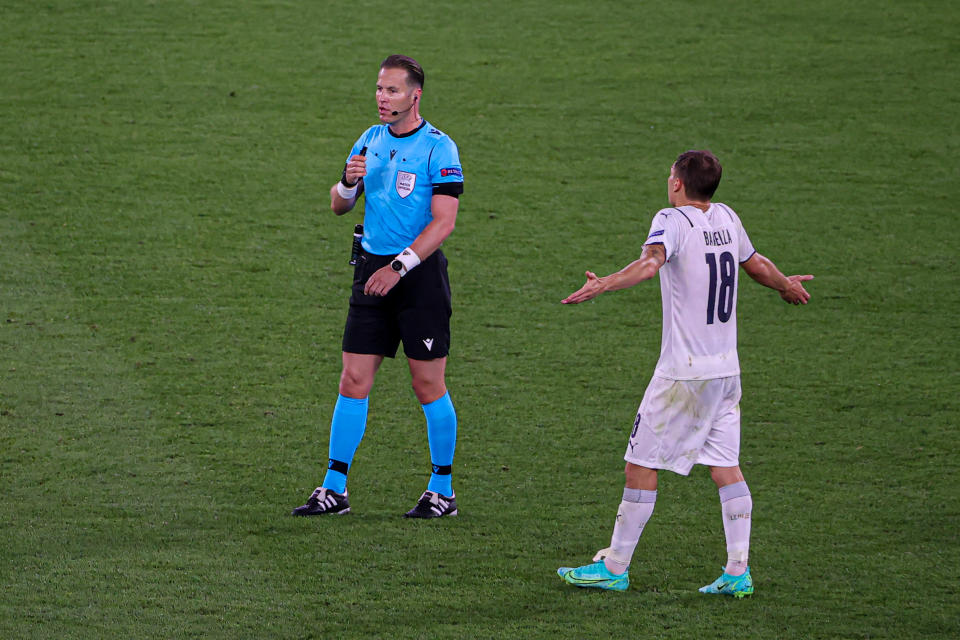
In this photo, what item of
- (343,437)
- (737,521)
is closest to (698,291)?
(737,521)

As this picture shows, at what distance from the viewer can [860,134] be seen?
10195mm

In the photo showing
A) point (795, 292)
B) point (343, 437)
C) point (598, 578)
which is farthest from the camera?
point (343, 437)

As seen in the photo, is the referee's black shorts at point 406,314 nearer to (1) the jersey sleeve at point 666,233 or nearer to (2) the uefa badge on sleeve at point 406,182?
(2) the uefa badge on sleeve at point 406,182

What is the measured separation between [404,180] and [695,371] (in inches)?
56.1

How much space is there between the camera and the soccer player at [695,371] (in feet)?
13.7

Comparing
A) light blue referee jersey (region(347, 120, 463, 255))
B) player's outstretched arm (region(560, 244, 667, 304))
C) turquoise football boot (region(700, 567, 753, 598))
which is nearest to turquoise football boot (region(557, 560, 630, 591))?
turquoise football boot (region(700, 567, 753, 598))

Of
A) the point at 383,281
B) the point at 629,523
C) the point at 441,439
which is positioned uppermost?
the point at 383,281

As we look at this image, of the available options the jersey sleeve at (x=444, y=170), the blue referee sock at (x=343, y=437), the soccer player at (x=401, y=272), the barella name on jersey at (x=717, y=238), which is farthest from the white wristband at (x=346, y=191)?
the barella name on jersey at (x=717, y=238)

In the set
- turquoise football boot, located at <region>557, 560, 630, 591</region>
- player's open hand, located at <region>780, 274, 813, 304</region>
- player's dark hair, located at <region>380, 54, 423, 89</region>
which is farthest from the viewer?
player's dark hair, located at <region>380, 54, 423, 89</region>

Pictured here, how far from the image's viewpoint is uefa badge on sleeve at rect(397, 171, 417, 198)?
4.83 meters

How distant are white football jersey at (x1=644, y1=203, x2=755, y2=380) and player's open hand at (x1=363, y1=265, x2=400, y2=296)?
1079 mm

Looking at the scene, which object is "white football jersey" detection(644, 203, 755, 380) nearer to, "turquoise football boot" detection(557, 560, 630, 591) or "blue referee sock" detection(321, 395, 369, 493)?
"turquoise football boot" detection(557, 560, 630, 591)

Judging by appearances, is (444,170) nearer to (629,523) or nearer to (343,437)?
(343,437)

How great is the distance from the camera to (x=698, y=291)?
13.7ft
